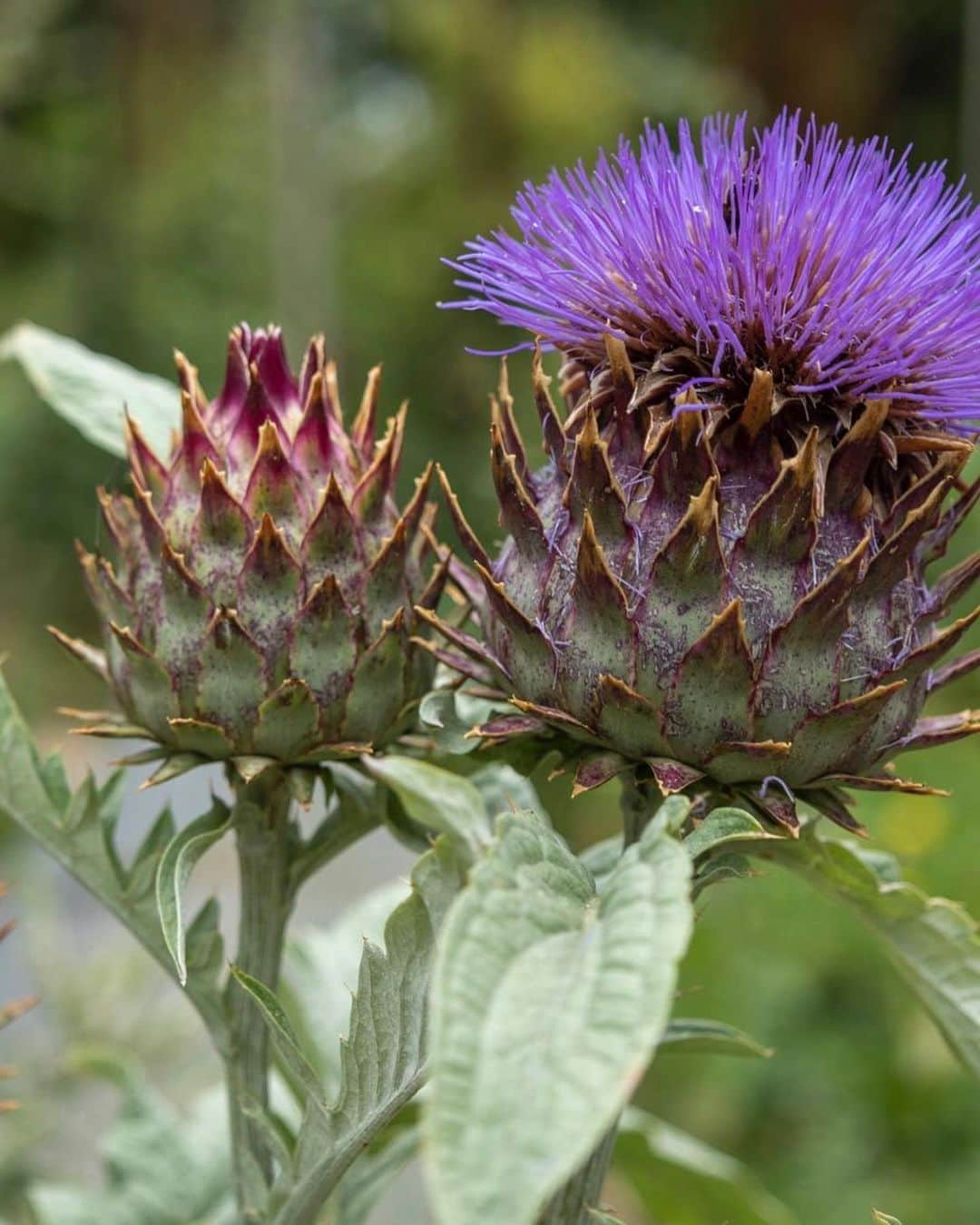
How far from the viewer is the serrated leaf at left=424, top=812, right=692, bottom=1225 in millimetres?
467

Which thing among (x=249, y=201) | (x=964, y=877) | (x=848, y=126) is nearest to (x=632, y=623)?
(x=964, y=877)

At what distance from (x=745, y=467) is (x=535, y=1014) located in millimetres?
363

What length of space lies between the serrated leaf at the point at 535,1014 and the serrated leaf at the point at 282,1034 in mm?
162

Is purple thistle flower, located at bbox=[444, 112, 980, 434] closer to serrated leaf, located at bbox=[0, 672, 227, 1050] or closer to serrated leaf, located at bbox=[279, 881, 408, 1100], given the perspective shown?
serrated leaf, located at bbox=[0, 672, 227, 1050]

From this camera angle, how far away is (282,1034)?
2.36 feet

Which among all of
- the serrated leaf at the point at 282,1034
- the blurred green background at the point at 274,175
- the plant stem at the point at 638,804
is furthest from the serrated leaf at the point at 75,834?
the blurred green background at the point at 274,175

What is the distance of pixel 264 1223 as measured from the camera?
89cm

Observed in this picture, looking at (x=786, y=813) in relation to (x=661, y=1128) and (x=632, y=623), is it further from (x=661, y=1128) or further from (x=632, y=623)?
(x=661, y=1128)

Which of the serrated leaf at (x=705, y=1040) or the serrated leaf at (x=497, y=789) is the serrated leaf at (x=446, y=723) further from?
the serrated leaf at (x=705, y=1040)

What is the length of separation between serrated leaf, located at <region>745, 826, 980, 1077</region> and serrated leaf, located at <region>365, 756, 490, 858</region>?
16cm

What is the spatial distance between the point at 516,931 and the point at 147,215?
17.9 ft

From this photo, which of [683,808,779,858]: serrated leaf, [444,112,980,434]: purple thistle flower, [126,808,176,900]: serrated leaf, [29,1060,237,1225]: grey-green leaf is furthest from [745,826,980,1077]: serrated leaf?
[29,1060,237,1225]: grey-green leaf

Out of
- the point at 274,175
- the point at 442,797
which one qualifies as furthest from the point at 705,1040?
the point at 274,175

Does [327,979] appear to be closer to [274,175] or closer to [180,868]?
[180,868]
